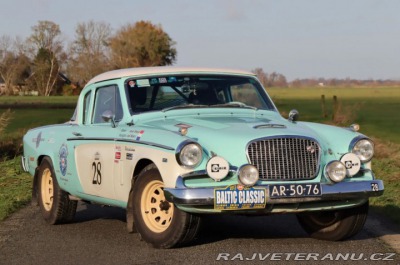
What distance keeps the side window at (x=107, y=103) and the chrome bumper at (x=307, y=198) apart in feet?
6.25

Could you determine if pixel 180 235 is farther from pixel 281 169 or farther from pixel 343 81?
pixel 343 81

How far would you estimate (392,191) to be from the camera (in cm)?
1156

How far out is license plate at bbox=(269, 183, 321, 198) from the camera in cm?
671

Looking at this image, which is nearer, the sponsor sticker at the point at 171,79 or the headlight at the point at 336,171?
the headlight at the point at 336,171

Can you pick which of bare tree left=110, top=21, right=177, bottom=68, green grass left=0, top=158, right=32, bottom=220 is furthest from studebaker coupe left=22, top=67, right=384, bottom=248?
bare tree left=110, top=21, right=177, bottom=68

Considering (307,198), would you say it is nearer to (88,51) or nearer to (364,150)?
(364,150)

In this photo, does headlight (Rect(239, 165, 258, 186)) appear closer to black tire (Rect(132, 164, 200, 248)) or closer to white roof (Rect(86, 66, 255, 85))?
black tire (Rect(132, 164, 200, 248))

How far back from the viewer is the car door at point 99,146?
7887 mm

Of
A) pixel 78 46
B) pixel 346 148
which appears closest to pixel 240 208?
pixel 346 148

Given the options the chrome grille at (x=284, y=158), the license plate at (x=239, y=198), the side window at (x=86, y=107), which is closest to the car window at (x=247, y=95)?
the chrome grille at (x=284, y=158)

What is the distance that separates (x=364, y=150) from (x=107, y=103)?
2906 mm

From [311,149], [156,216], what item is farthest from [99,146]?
[311,149]

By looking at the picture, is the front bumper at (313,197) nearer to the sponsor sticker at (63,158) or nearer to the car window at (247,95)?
the car window at (247,95)

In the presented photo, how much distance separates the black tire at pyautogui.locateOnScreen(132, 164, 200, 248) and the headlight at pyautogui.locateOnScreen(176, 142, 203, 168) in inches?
14.7
